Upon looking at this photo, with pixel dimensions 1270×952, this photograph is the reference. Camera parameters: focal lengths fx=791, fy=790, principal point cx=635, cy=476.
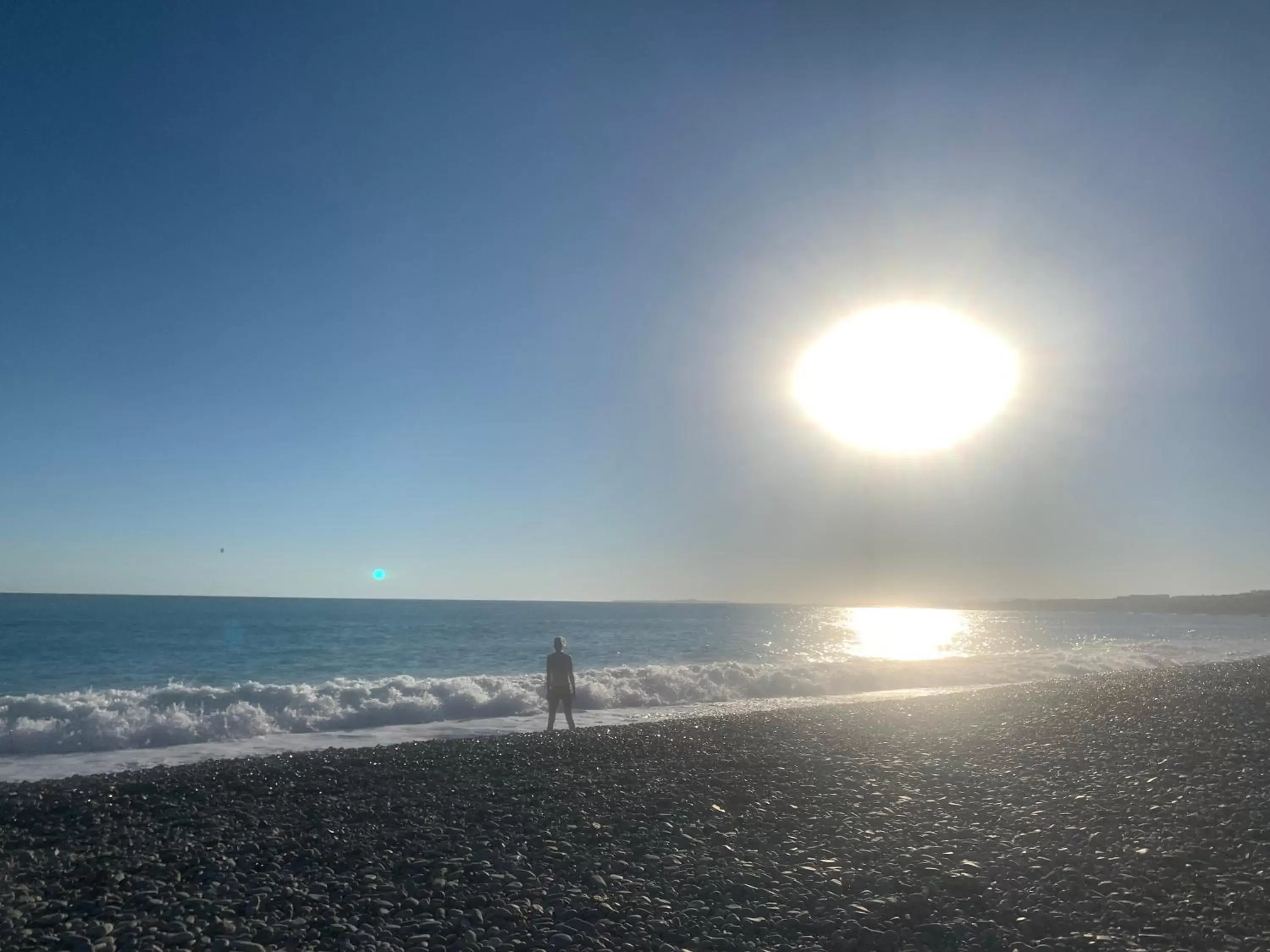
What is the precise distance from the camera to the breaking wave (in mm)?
18906

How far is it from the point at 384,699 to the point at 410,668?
20.2 metres

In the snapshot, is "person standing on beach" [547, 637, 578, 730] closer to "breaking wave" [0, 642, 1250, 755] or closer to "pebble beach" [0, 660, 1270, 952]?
"pebble beach" [0, 660, 1270, 952]

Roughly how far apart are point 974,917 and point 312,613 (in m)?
118

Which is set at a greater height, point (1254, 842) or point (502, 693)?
point (1254, 842)

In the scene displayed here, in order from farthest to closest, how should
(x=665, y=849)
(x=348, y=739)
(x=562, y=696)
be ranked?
1. (x=348, y=739)
2. (x=562, y=696)
3. (x=665, y=849)

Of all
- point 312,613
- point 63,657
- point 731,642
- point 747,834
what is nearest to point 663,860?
point 747,834

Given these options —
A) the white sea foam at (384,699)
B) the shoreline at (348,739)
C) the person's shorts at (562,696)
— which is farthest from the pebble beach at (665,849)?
the white sea foam at (384,699)

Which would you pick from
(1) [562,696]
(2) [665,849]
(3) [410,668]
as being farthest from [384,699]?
(3) [410,668]

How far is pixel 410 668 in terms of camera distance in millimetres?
43188

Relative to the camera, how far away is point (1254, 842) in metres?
8.23

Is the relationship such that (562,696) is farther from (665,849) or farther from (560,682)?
(665,849)

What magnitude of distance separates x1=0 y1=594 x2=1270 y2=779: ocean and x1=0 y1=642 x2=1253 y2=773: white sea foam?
0.23 feet

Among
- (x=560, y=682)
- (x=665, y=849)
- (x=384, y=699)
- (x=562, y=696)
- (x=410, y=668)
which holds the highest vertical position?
(x=560, y=682)

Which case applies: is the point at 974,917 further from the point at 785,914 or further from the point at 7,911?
the point at 7,911
